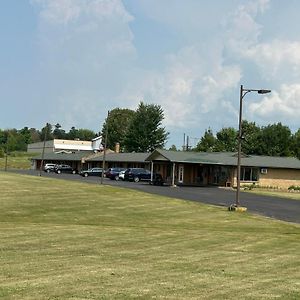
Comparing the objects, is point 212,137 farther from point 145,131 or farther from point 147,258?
point 147,258

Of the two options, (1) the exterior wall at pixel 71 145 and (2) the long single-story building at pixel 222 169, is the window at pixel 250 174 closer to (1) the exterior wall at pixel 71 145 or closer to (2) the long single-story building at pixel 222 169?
(2) the long single-story building at pixel 222 169

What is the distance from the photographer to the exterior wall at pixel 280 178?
217 ft

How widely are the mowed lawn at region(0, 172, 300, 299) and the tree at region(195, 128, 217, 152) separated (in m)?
84.9

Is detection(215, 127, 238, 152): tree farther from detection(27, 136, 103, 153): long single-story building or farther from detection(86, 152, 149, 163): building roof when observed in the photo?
detection(27, 136, 103, 153): long single-story building

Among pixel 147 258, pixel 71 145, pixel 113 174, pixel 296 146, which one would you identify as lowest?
pixel 147 258

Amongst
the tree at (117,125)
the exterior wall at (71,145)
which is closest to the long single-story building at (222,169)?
the tree at (117,125)

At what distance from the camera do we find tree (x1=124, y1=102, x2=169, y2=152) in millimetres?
121188

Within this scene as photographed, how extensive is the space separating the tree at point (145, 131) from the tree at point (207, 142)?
9755 millimetres

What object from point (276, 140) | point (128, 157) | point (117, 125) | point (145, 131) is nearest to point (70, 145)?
point (117, 125)

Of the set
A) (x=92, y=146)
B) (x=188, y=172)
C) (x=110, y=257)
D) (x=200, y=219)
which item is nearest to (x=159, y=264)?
(x=110, y=257)

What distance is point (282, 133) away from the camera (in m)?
106

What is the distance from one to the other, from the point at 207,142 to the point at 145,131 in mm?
14144

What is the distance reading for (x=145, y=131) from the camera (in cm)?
12125

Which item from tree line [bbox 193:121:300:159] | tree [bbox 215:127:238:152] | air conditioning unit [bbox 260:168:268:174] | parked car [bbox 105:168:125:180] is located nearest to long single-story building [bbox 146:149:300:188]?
air conditioning unit [bbox 260:168:268:174]
